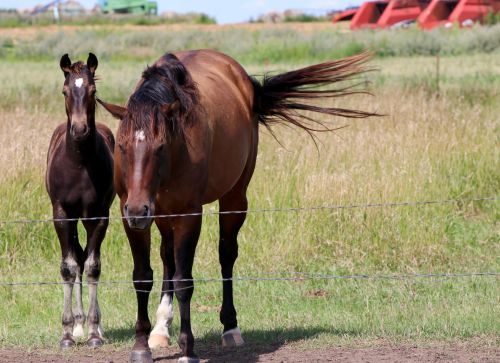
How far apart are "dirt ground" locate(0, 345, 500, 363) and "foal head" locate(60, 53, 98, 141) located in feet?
4.92

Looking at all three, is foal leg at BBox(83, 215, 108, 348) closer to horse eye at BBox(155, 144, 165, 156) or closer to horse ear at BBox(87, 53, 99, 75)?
horse ear at BBox(87, 53, 99, 75)

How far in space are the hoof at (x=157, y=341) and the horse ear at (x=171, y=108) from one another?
1.81m

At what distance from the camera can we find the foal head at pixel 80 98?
6570mm

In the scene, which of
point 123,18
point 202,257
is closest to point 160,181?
point 202,257

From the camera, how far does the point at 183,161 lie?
600cm

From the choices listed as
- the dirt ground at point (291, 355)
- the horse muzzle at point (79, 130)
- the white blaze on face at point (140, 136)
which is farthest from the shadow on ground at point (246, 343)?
the white blaze on face at point (140, 136)

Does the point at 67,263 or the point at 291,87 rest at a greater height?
the point at 291,87

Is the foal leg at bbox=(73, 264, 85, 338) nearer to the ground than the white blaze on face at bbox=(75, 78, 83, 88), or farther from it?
nearer to the ground

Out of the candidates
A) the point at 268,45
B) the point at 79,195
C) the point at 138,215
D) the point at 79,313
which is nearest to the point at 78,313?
the point at 79,313

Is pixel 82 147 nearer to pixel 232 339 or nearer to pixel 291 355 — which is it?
pixel 232 339

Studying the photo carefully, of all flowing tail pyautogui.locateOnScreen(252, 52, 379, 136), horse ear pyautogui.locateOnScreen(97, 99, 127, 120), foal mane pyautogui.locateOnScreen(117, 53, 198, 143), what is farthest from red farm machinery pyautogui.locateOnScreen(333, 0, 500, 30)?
horse ear pyautogui.locateOnScreen(97, 99, 127, 120)

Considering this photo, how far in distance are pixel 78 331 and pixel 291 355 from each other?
67.3 inches

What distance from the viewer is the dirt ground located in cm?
632

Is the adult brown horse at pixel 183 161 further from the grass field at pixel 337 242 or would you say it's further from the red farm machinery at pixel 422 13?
the red farm machinery at pixel 422 13
